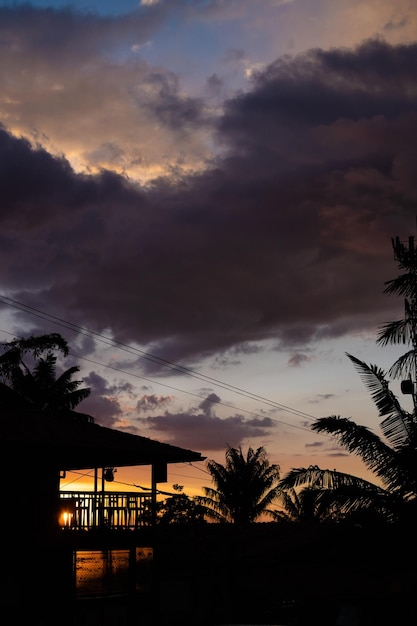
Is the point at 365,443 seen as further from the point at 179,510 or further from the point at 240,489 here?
the point at 240,489

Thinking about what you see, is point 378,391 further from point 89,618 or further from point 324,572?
point 89,618

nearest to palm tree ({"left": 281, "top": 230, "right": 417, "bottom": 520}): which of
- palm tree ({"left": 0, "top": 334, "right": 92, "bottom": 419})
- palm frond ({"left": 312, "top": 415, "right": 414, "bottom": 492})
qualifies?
palm frond ({"left": 312, "top": 415, "right": 414, "bottom": 492})

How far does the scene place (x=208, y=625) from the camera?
30.8 metres

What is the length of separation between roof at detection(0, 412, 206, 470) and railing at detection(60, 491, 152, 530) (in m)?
1.21

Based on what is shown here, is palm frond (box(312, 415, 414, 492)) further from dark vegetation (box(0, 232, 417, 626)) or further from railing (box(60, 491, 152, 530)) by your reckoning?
railing (box(60, 491, 152, 530))

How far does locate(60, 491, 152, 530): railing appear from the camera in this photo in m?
25.9

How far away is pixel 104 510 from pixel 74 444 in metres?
3.11

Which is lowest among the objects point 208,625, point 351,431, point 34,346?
point 208,625

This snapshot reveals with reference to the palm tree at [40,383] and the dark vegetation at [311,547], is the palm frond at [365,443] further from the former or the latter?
the palm tree at [40,383]

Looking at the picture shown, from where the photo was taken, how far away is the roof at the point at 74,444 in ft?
78.9

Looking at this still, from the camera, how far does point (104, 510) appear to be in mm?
26219

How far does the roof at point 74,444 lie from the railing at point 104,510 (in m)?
1.21

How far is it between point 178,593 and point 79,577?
12.8 ft

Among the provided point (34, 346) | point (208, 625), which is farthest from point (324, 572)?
point (34, 346)
